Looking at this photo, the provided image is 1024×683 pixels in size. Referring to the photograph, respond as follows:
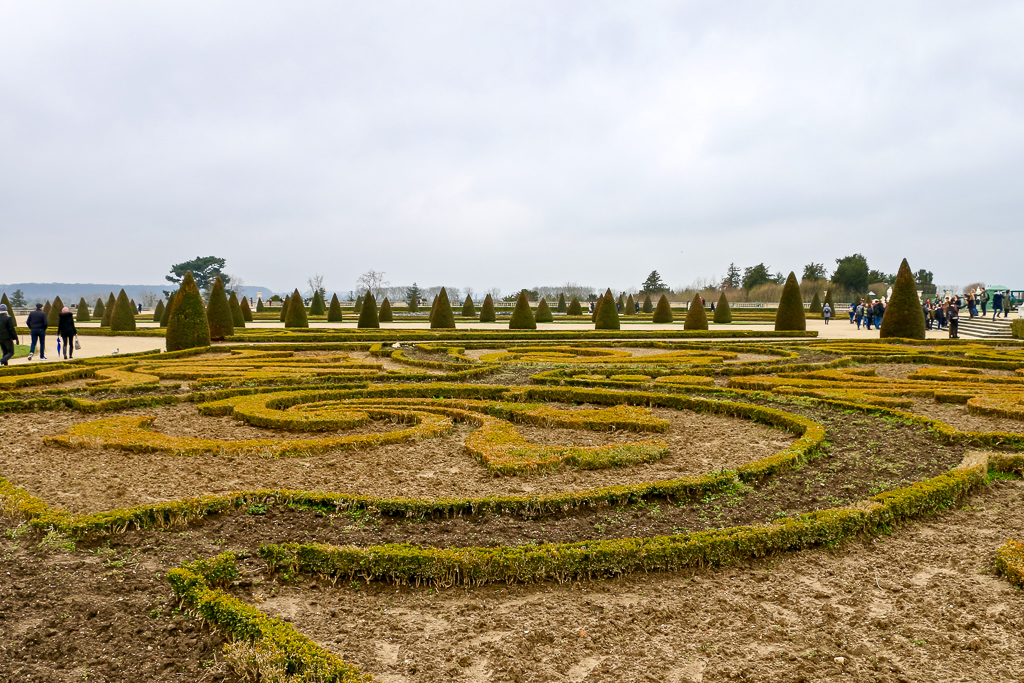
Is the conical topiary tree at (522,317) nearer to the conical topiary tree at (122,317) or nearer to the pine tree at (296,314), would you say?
the pine tree at (296,314)

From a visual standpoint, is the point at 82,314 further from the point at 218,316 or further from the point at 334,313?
the point at 218,316

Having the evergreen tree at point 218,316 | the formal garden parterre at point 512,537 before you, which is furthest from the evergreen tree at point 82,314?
the formal garden parterre at point 512,537

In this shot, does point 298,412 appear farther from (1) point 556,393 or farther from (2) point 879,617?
(2) point 879,617

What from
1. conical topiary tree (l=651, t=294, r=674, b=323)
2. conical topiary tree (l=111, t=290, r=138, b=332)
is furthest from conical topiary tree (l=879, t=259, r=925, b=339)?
conical topiary tree (l=111, t=290, r=138, b=332)

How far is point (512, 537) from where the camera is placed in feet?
16.4

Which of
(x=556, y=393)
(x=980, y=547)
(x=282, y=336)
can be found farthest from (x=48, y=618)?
(x=282, y=336)

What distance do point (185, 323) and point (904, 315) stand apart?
22.2 meters

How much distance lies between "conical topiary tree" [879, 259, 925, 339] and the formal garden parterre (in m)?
13.0

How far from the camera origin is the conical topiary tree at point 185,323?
61.1 feet

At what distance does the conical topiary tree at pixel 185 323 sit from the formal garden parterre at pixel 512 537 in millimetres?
9115

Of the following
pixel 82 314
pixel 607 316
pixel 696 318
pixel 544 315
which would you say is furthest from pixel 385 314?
pixel 82 314

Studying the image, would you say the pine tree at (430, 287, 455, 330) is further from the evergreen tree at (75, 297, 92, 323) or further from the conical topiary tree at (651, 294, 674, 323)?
the evergreen tree at (75, 297, 92, 323)

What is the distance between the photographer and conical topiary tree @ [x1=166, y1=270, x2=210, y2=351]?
18.6m

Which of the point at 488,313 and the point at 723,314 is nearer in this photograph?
the point at 488,313
